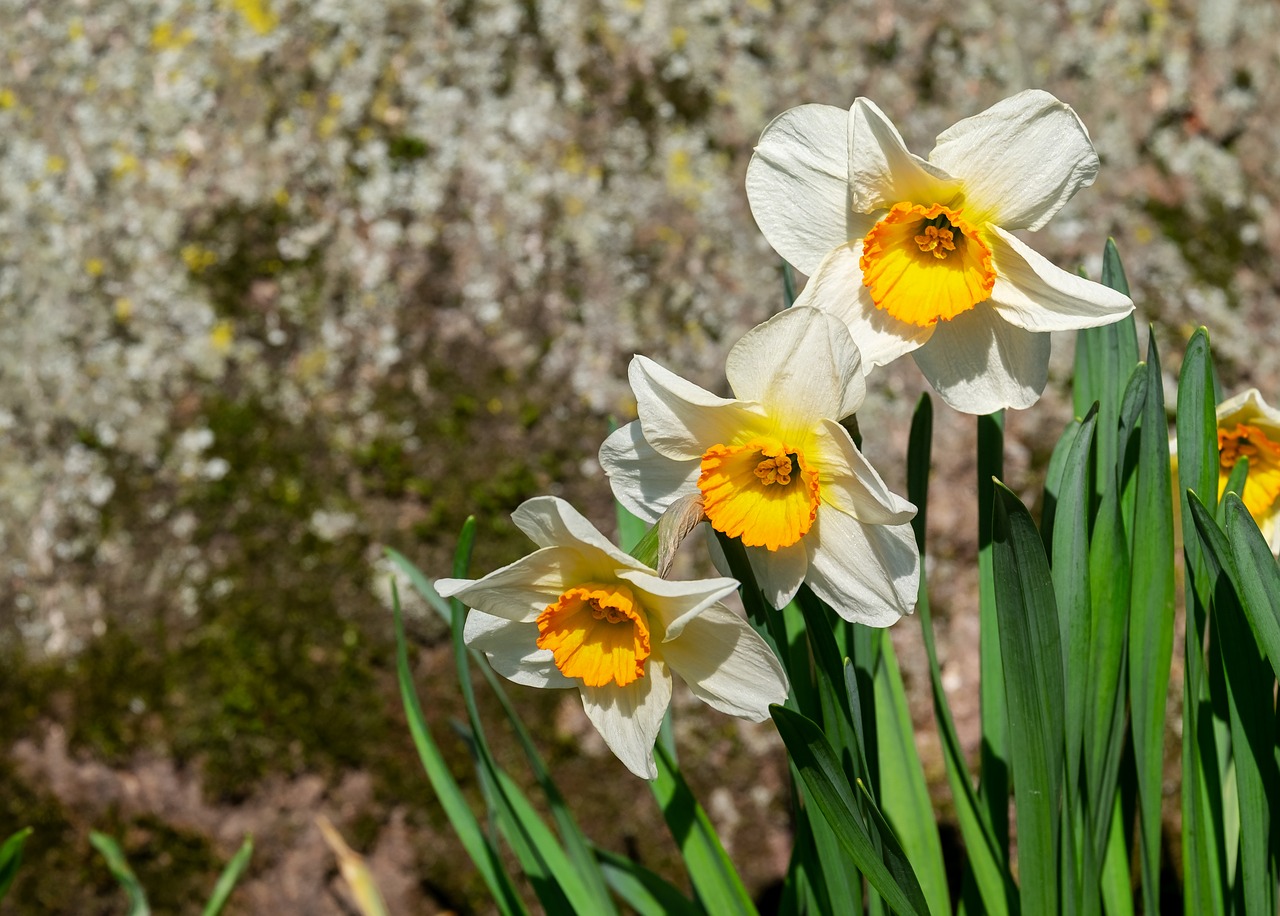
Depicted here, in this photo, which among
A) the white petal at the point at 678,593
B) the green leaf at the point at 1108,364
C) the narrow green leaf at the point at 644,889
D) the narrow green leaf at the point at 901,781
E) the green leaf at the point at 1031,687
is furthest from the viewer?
the narrow green leaf at the point at 644,889

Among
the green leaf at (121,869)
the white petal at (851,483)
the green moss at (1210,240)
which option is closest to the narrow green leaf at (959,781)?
the white petal at (851,483)

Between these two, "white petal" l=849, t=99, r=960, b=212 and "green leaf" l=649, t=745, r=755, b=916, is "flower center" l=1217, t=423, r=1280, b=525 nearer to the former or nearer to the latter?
"white petal" l=849, t=99, r=960, b=212

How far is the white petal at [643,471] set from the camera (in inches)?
26.4

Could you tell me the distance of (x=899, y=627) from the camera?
1.32 m

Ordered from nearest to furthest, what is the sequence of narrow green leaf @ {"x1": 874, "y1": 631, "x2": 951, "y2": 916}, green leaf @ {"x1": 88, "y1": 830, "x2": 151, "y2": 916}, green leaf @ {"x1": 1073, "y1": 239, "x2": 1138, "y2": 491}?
green leaf @ {"x1": 1073, "y1": 239, "x2": 1138, "y2": 491}, narrow green leaf @ {"x1": 874, "y1": 631, "x2": 951, "y2": 916}, green leaf @ {"x1": 88, "y1": 830, "x2": 151, "y2": 916}

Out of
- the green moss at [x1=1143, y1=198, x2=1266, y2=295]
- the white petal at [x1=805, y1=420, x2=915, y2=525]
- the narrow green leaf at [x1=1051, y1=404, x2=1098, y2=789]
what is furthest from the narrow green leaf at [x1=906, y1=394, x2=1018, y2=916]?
the green moss at [x1=1143, y1=198, x2=1266, y2=295]

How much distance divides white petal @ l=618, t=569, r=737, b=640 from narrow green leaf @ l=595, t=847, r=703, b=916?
571 millimetres

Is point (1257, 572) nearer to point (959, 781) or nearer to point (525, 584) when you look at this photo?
point (959, 781)

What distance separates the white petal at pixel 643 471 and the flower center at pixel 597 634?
0.07 metres

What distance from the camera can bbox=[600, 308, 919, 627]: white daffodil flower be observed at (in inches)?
24.0

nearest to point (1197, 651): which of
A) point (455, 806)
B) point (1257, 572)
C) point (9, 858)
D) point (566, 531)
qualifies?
point (1257, 572)

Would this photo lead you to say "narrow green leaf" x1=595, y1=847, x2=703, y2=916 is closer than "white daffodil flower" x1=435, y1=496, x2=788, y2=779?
No

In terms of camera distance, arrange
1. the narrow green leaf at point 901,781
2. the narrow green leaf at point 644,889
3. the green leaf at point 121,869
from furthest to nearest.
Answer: the green leaf at point 121,869
the narrow green leaf at point 644,889
the narrow green leaf at point 901,781

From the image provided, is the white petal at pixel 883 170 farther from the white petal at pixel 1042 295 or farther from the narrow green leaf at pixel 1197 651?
the narrow green leaf at pixel 1197 651
